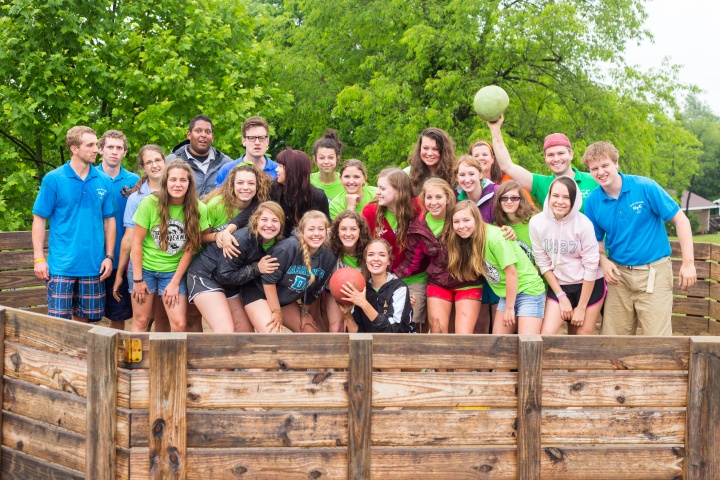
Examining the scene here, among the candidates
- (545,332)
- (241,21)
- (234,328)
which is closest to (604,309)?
(545,332)

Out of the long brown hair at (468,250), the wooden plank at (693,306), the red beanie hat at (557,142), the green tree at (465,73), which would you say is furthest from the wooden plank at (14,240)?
the green tree at (465,73)

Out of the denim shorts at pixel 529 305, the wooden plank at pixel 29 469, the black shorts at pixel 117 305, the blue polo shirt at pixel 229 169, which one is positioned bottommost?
the wooden plank at pixel 29 469

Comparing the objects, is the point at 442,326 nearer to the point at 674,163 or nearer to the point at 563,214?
the point at 563,214

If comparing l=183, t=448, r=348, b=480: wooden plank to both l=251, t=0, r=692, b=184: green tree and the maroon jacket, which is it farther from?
l=251, t=0, r=692, b=184: green tree

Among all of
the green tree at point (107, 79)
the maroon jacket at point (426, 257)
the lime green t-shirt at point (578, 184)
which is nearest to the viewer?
the maroon jacket at point (426, 257)

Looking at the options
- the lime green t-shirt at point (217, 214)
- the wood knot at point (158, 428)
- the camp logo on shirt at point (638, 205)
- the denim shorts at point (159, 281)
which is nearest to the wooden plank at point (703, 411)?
→ the camp logo on shirt at point (638, 205)

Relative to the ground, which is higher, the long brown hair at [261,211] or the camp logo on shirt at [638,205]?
the camp logo on shirt at [638,205]

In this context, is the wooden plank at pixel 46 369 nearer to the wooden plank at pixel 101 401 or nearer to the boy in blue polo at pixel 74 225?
the wooden plank at pixel 101 401

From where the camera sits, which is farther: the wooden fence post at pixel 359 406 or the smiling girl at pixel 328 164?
the smiling girl at pixel 328 164

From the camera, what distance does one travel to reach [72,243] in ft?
21.6

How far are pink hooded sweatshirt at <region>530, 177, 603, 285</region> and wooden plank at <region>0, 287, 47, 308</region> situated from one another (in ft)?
19.4

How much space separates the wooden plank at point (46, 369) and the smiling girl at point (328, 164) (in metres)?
2.99

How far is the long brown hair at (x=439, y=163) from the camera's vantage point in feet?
21.0

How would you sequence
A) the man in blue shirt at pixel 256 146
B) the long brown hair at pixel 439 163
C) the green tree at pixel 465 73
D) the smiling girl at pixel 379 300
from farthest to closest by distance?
the green tree at pixel 465 73 < the man in blue shirt at pixel 256 146 < the long brown hair at pixel 439 163 < the smiling girl at pixel 379 300
